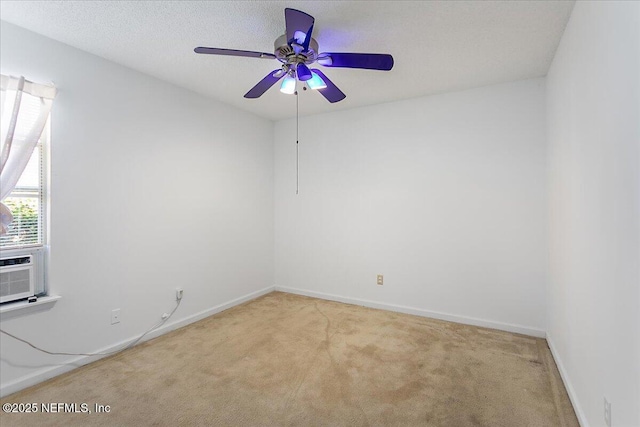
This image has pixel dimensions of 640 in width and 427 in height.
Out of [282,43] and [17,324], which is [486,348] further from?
[17,324]

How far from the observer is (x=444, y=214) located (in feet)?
10.9

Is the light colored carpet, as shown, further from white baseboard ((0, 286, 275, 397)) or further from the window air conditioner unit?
the window air conditioner unit

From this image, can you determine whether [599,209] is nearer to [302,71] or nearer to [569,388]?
[569,388]

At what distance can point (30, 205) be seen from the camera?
215 cm

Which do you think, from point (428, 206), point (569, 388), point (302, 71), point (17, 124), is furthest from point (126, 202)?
point (569, 388)

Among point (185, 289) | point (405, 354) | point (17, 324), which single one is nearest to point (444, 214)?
point (405, 354)

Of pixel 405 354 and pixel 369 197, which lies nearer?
pixel 405 354

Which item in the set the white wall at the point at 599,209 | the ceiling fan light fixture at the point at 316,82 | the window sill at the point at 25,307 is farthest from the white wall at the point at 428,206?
the window sill at the point at 25,307

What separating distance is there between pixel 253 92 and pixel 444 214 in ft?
7.52

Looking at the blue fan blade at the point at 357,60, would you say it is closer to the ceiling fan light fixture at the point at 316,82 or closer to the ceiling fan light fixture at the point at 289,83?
the ceiling fan light fixture at the point at 316,82

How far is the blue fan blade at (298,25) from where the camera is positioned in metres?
1.54

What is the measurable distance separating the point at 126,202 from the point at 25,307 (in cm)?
99

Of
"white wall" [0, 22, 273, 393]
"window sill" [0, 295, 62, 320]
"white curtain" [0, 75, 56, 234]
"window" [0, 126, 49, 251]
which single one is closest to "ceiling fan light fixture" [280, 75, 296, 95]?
"white wall" [0, 22, 273, 393]

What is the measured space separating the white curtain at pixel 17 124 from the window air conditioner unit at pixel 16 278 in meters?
0.21
